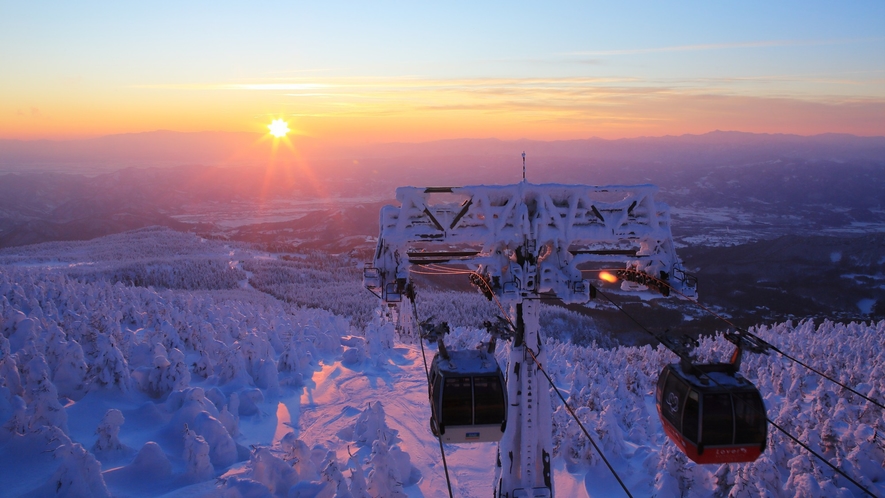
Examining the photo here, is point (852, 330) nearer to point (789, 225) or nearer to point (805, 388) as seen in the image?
point (805, 388)

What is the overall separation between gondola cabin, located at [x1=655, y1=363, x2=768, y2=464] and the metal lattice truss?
5.86 feet

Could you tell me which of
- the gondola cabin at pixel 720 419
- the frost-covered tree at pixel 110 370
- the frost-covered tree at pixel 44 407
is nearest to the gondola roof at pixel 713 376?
the gondola cabin at pixel 720 419

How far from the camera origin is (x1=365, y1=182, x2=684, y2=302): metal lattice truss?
28.3 feet

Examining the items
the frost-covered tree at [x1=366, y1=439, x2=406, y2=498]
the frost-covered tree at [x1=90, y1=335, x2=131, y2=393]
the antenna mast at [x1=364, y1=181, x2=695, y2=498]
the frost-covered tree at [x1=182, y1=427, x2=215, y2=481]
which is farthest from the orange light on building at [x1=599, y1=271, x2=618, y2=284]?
the frost-covered tree at [x1=90, y1=335, x2=131, y2=393]

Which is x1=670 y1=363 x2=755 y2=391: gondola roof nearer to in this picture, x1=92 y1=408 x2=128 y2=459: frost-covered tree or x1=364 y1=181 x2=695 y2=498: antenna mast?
x1=364 y1=181 x2=695 y2=498: antenna mast

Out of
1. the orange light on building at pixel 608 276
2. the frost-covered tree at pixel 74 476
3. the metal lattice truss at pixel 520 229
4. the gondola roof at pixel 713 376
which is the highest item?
the metal lattice truss at pixel 520 229

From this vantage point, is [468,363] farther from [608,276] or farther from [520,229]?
[608,276]

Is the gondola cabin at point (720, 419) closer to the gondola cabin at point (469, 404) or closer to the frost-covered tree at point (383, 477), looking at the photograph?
the gondola cabin at point (469, 404)

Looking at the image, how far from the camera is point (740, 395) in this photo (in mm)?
7855

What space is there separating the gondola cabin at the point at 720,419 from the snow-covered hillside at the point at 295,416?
19.4ft

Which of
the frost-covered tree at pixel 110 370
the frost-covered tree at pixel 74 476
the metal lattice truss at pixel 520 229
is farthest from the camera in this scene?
the frost-covered tree at pixel 110 370

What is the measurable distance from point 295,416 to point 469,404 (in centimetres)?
1195

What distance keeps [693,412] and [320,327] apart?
26.4 metres

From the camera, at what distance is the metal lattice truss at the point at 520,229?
8617mm
